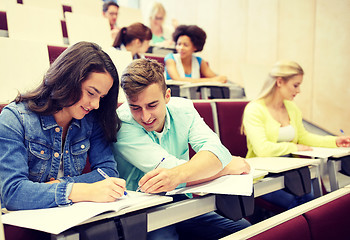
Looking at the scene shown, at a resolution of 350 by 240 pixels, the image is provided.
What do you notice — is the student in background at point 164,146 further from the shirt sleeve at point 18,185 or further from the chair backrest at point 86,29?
the chair backrest at point 86,29

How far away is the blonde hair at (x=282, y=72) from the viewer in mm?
1194

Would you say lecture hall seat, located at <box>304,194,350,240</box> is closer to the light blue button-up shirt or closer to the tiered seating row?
the tiered seating row

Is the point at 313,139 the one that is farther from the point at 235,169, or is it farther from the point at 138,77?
the point at 138,77

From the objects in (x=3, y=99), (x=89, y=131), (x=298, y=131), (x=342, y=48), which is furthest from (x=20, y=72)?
(x=342, y=48)

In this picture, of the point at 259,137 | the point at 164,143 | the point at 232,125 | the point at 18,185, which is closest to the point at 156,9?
the point at 232,125

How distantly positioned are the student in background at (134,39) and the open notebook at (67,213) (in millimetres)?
1315

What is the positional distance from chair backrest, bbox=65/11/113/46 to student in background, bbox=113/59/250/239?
974mm

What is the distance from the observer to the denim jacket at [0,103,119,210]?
1.64ft

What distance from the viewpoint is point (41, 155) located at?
22.7 inches

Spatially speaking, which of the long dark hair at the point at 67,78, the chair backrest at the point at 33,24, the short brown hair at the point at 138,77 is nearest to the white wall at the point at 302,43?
the chair backrest at the point at 33,24

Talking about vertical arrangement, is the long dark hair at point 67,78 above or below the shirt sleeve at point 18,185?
above

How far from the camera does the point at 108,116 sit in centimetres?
67

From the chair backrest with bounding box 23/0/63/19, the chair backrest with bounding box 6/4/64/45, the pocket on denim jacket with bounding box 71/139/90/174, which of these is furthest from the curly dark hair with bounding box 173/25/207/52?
the pocket on denim jacket with bounding box 71/139/90/174

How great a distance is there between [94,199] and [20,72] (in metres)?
0.66
